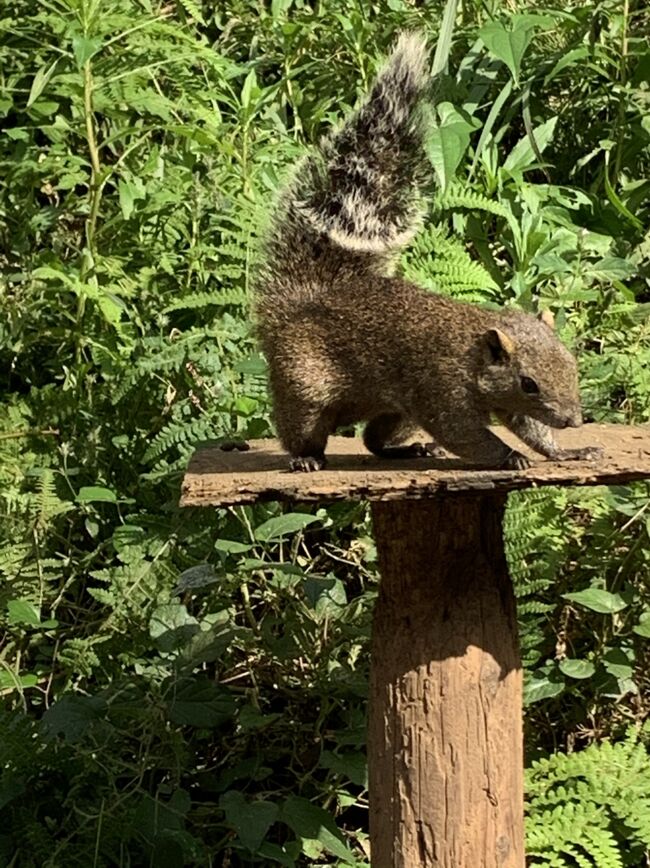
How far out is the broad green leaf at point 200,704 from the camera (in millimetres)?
4301

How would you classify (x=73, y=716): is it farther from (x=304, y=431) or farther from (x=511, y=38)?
(x=511, y=38)

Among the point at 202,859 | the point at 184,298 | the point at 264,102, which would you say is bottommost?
the point at 202,859

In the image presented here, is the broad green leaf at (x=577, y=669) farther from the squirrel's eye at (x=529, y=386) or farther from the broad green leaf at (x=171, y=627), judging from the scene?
the squirrel's eye at (x=529, y=386)

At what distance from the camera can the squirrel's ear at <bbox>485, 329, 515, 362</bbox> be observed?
348 centimetres

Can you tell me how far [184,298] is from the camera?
5102 millimetres

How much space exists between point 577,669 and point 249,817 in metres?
1.24

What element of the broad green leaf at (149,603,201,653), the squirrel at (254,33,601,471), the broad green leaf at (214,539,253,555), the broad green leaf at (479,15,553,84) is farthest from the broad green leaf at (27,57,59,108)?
the broad green leaf at (149,603,201,653)

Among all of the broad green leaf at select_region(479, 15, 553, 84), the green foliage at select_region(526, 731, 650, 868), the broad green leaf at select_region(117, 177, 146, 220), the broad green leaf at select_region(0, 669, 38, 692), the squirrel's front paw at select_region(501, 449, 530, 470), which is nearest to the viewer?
the squirrel's front paw at select_region(501, 449, 530, 470)

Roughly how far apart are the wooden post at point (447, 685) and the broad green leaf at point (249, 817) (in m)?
0.58

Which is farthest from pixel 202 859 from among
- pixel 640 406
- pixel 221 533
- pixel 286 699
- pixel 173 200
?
pixel 173 200

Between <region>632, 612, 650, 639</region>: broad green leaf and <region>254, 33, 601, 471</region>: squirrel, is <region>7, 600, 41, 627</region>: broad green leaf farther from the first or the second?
<region>632, 612, 650, 639</region>: broad green leaf

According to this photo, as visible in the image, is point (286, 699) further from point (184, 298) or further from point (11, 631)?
point (184, 298)

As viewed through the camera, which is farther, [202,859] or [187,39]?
[187,39]

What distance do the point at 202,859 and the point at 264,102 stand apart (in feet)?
10.7
